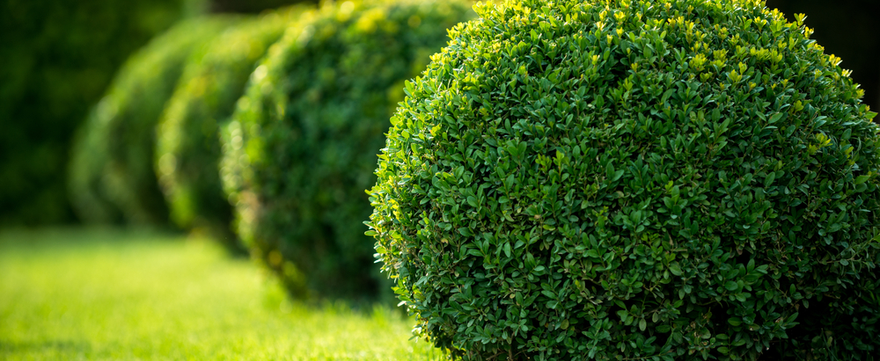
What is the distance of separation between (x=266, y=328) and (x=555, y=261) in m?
3.05

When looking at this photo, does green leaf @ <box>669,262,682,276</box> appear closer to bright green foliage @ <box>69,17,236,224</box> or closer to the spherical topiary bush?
the spherical topiary bush

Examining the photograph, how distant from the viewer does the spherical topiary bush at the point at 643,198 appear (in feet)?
9.32

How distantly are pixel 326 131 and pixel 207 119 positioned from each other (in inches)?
147

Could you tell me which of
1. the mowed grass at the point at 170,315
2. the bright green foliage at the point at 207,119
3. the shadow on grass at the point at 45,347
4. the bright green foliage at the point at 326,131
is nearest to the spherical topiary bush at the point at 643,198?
the mowed grass at the point at 170,315

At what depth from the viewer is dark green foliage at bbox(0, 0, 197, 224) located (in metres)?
14.6

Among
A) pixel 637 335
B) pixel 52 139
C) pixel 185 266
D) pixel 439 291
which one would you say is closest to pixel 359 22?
pixel 439 291

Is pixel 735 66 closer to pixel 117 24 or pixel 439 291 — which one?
pixel 439 291

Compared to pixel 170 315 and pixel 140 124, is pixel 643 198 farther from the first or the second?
pixel 140 124

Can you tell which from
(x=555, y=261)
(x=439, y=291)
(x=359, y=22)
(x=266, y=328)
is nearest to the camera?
(x=555, y=261)

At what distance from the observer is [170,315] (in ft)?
21.3

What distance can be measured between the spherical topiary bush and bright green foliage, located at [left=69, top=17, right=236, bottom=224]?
976 centimetres

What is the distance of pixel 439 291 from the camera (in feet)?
10.1

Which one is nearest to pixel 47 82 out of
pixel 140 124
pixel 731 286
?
pixel 140 124

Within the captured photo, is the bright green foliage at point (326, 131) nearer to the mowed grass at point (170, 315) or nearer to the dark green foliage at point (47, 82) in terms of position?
the mowed grass at point (170, 315)
